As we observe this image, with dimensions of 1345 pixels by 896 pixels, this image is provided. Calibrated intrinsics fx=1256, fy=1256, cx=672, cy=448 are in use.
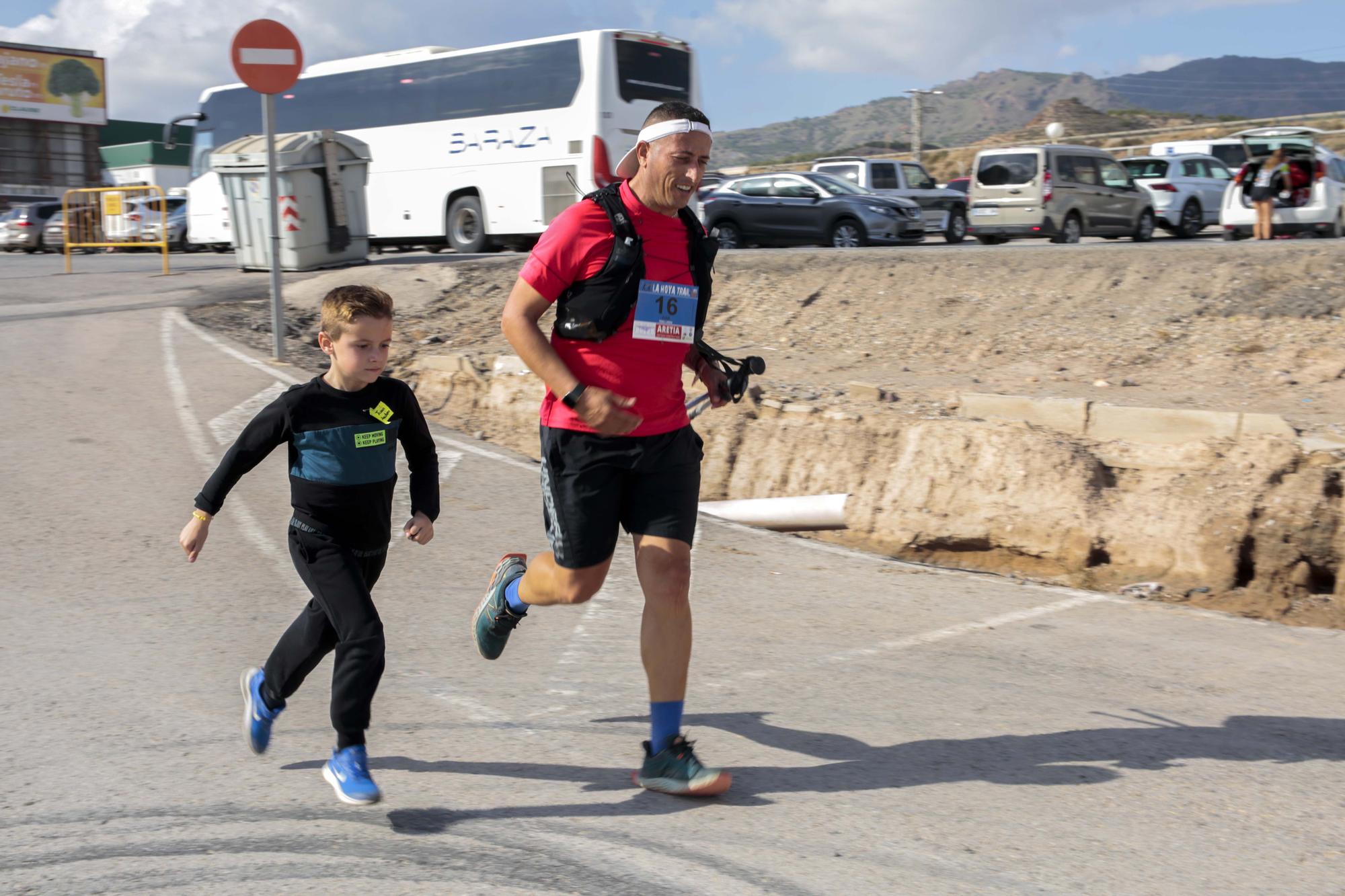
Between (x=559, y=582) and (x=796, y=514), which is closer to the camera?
(x=559, y=582)

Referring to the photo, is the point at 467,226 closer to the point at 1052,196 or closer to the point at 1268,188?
the point at 1052,196

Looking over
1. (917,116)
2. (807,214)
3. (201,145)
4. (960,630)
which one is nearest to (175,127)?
(201,145)

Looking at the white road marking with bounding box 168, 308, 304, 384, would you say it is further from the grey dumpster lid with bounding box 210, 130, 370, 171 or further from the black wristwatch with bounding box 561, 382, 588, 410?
the black wristwatch with bounding box 561, 382, 588, 410

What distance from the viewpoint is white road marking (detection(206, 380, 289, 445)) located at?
30.1 ft

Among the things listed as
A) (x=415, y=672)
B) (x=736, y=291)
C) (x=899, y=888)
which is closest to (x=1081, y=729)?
(x=899, y=888)

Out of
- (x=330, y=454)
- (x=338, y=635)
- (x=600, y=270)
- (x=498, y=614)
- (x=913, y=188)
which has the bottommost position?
(x=498, y=614)

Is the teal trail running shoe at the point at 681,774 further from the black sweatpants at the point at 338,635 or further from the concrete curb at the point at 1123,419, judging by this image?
the concrete curb at the point at 1123,419

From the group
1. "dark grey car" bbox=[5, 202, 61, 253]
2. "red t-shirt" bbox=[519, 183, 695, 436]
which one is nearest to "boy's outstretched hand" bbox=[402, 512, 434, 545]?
"red t-shirt" bbox=[519, 183, 695, 436]

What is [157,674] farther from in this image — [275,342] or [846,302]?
[846,302]

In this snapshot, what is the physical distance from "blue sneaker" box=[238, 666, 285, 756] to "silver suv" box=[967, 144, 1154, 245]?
19.0 metres

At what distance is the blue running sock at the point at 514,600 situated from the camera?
4223 millimetres

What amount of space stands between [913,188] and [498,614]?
22.0 metres

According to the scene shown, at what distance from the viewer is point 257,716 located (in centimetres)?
387

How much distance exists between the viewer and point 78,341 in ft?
39.3
